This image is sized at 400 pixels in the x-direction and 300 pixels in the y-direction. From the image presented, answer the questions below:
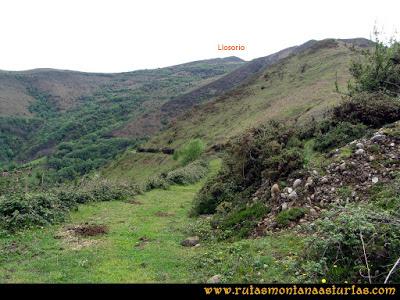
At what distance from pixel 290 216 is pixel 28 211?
10394 mm

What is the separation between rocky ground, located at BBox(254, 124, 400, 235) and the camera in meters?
12.1

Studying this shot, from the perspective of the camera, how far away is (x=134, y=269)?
1078cm

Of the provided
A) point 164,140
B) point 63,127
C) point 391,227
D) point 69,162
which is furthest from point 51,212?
point 63,127

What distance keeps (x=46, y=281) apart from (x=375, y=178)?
32.2 feet

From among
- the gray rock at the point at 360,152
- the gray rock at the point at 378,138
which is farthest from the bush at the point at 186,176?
the gray rock at the point at 360,152

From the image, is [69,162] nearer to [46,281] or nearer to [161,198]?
[161,198]

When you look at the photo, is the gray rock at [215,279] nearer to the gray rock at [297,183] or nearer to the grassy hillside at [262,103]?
the gray rock at [297,183]

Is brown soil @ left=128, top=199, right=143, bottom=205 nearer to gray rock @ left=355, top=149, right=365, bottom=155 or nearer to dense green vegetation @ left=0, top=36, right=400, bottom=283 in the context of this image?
dense green vegetation @ left=0, top=36, right=400, bottom=283

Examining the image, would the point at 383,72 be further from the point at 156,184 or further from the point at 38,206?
the point at 38,206

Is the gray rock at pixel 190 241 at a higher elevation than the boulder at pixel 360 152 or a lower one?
lower

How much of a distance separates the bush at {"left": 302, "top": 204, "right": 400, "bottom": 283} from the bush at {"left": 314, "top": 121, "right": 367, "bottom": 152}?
7196 mm

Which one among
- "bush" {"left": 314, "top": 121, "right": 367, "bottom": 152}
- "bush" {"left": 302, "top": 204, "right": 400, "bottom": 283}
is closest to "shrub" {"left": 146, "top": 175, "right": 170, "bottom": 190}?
"bush" {"left": 314, "top": 121, "right": 367, "bottom": 152}

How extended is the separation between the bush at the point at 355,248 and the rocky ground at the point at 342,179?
7.69 ft

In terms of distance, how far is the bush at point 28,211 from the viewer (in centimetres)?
1510
